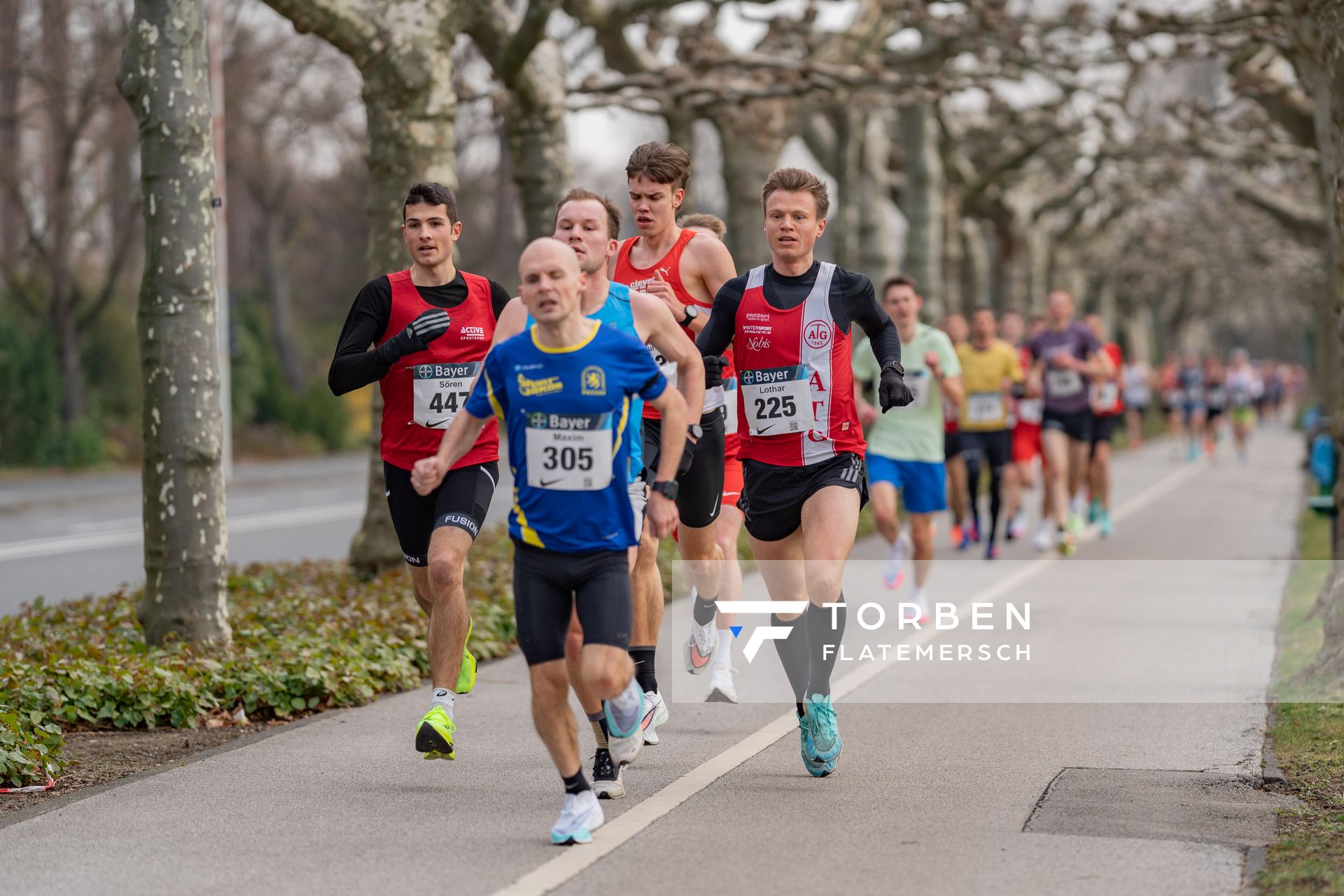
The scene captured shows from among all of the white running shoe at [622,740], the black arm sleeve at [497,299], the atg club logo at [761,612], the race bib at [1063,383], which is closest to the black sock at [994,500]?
the race bib at [1063,383]

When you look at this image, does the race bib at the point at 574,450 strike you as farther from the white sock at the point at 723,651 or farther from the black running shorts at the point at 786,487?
the white sock at the point at 723,651

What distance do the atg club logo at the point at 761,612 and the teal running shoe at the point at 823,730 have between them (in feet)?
1.23

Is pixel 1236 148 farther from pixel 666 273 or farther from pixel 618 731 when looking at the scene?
pixel 618 731

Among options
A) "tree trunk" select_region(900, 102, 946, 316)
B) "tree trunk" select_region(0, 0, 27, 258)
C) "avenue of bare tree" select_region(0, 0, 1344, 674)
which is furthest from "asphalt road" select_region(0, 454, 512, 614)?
"tree trunk" select_region(900, 102, 946, 316)

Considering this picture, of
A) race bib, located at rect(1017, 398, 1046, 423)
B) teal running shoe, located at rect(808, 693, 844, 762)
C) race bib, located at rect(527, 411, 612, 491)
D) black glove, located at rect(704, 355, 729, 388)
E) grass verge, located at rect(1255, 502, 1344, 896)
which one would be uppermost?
black glove, located at rect(704, 355, 729, 388)

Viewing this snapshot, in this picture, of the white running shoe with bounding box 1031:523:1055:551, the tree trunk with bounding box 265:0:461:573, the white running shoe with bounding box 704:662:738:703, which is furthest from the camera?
the white running shoe with bounding box 1031:523:1055:551

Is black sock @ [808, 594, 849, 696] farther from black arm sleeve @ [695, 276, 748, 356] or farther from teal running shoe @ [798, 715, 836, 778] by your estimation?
black arm sleeve @ [695, 276, 748, 356]

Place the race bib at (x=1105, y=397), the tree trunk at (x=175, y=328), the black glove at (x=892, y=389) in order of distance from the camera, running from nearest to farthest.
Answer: the black glove at (x=892, y=389), the tree trunk at (x=175, y=328), the race bib at (x=1105, y=397)

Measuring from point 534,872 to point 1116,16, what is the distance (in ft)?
49.0

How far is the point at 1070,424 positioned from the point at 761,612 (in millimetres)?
6720

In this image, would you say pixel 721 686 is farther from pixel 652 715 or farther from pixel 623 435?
pixel 623 435

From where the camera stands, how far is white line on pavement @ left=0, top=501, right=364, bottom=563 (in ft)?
55.9

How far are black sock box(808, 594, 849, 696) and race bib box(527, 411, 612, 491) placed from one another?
1.36m

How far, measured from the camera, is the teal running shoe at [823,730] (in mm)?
6438
